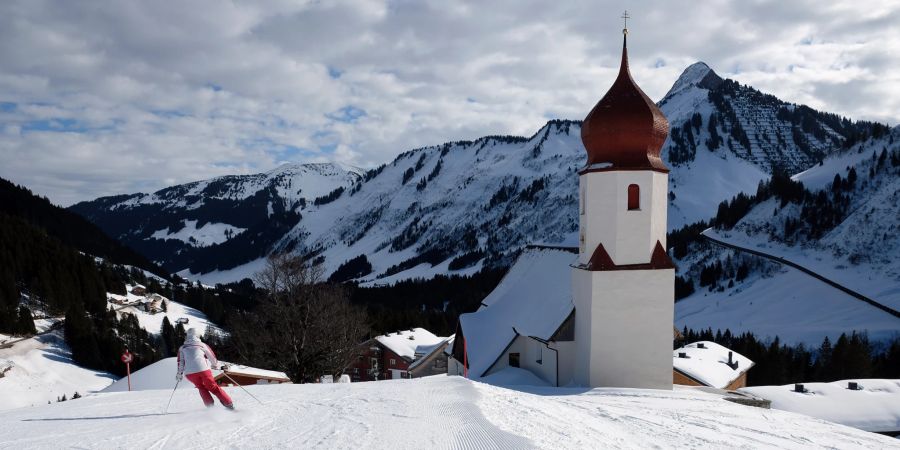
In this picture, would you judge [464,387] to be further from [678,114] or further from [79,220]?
[678,114]

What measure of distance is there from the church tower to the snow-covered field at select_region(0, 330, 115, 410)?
48.7 metres

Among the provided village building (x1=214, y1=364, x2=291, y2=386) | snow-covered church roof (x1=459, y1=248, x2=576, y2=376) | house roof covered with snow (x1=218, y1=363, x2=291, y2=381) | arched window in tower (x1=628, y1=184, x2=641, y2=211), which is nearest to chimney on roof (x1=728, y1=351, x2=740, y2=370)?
snow-covered church roof (x1=459, y1=248, x2=576, y2=376)

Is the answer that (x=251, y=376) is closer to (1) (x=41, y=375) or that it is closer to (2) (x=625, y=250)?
(2) (x=625, y=250)

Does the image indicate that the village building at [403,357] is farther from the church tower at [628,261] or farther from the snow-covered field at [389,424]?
the snow-covered field at [389,424]

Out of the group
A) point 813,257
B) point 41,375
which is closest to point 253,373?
point 41,375

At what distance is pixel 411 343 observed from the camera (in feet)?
191

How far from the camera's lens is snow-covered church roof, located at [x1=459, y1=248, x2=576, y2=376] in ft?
76.4

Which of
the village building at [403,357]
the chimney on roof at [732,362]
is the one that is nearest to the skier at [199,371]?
the chimney on roof at [732,362]

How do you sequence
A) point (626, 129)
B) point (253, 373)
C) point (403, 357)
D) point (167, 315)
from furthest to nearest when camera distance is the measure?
point (167, 315) < point (403, 357) < point (253, 373) < point (626, 129)

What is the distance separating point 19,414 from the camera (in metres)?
9.23

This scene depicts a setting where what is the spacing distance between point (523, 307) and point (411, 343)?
110ft

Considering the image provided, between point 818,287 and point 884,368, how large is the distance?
2407 centimetres

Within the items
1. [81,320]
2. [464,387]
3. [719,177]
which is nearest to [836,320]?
[464,387]

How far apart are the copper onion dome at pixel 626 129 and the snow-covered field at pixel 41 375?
Result: 1990 inches
